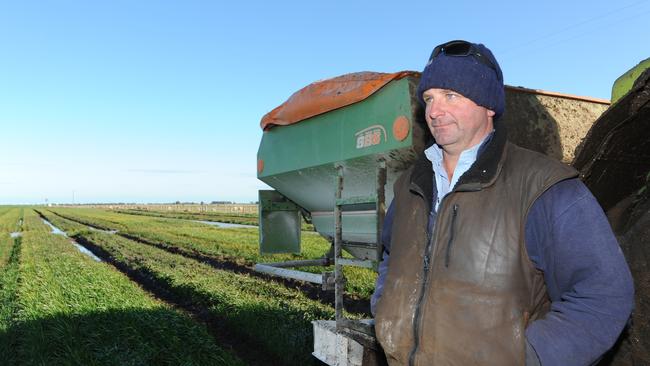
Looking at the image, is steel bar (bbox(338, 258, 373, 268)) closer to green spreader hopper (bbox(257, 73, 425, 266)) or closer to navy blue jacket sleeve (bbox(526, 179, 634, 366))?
green spreader hopper (bbox(257, 73, 425, 266))

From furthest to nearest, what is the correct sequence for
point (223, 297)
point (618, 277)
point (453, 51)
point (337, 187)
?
point (223, 297)
point (337, 187)
point (453, 51)
point (618, 277)

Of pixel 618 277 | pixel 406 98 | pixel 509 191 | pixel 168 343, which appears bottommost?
pixel 168 343

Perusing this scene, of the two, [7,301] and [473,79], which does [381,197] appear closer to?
[473,79]

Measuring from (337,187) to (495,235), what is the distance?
115 inches

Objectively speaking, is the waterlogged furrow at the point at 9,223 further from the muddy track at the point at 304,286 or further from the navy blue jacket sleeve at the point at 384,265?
the navy blue jacket sleeve at the point at 384,265

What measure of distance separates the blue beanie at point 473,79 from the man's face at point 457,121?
0.09ft

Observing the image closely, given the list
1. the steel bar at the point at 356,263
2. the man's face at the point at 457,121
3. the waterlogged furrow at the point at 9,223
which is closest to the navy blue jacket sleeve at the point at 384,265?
the man's face at the point at 457,121

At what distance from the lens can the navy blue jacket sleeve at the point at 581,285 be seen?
4.09 ft

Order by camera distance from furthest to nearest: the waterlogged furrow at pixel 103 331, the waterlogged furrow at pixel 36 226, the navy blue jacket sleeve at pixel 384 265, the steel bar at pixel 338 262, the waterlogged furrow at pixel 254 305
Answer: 1. the waterlogged furrow at pixel 36 226
2. the waterlogged furrow at pixel 254 305
3. the waterlogged furrow at pixel 103 331
4. the steel bar at pixel 338 262
5. the navy blue jacket sleeve at pixel 384 265

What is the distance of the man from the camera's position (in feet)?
4.12

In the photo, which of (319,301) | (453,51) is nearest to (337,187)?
(453,51)

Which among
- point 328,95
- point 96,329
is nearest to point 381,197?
point 328,95

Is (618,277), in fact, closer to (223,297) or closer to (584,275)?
(584,275)

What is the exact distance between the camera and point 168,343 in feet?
18.9
